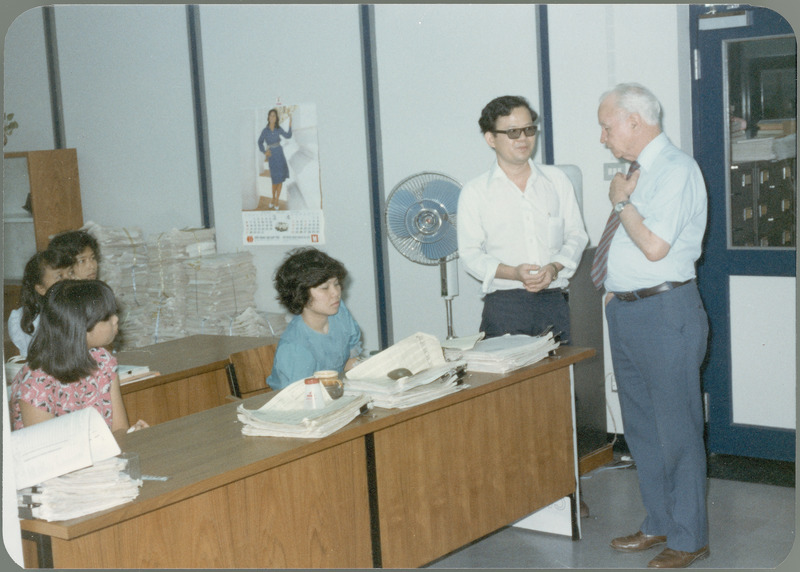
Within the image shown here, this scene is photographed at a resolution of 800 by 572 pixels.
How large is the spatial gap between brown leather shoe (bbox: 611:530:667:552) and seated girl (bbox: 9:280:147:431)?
2043 millimetres

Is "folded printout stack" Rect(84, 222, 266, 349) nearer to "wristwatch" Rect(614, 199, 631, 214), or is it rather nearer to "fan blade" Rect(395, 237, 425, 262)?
"fan blade" Rect(395, 237, 425, 262)

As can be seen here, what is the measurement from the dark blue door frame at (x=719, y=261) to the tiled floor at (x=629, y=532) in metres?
0.31

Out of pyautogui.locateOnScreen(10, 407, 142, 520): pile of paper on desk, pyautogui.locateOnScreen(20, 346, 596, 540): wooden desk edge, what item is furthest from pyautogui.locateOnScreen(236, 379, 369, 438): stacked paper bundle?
pyautogui.locateOnScreen(10, 407, 142, 520): pile of paper on desk

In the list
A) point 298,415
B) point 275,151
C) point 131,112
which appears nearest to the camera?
point 298,415

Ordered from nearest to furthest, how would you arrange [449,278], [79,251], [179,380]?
[179,380], [79,251], [449,278]

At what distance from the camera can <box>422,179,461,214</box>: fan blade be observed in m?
4.26

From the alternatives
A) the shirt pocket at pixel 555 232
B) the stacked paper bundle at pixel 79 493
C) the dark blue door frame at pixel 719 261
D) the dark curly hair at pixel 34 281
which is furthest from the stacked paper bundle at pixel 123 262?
the stacked paper bundle at pixel 79 493

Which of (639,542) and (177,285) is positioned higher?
(177,285)

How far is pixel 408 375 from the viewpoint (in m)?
2.81

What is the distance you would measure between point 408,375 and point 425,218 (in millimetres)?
1673

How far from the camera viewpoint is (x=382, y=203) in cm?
538

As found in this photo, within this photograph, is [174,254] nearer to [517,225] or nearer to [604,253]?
[517,225]

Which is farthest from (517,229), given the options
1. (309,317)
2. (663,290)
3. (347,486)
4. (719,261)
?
(347,486)

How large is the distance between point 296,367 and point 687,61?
8.21 feet
